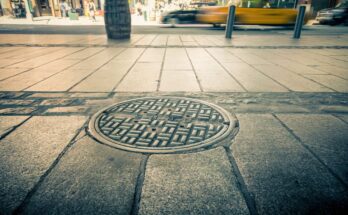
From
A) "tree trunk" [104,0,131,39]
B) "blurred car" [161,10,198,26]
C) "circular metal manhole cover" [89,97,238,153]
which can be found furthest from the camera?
"blurred car" [161,10,198,26]

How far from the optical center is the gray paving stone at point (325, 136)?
1688 millimetres

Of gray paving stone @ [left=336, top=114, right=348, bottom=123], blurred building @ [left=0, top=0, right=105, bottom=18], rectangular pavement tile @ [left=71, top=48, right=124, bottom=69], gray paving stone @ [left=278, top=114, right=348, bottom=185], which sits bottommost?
gray paving stone @ [left=278, top=114, right=348, bottom=185]

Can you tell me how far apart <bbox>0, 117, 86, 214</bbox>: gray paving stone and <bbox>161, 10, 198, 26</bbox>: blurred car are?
1177 cm

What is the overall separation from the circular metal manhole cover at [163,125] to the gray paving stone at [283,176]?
239 millimetres

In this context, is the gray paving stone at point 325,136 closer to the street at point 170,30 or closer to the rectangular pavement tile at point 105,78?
the rectangular pavement tile at point 105,78

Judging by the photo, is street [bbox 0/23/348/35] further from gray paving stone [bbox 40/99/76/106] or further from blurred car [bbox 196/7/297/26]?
gray paving stone [bbox 40/99/76/106]

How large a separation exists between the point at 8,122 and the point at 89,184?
1.42m

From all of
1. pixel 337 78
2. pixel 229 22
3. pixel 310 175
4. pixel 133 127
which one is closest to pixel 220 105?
pixel 133 127

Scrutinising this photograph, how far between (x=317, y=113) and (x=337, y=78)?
6.09 feet

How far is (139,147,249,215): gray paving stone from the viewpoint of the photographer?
4.18ft

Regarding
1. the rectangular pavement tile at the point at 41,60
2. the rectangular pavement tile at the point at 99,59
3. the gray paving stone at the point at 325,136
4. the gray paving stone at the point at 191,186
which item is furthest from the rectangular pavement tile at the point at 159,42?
the gray paving stone at the point at 191,186

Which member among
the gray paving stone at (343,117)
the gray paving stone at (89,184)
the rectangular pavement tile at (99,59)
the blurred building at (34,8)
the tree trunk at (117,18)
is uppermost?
the blurred building at (34,8)

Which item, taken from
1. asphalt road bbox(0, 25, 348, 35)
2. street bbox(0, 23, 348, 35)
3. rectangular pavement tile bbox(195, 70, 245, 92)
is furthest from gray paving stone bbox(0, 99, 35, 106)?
asphalt road bbox(0, 25, 348, 35)

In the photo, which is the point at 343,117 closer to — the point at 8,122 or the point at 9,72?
the point at 8,122
